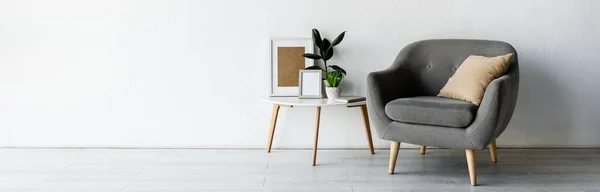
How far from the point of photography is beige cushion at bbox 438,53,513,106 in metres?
3.22

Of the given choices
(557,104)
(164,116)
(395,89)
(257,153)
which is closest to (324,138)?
(257,153)

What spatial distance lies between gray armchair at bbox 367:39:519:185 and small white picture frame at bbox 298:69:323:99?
19.0 inches

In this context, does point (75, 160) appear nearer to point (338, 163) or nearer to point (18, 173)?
point (18, 173)

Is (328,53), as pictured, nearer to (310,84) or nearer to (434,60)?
(310,84)

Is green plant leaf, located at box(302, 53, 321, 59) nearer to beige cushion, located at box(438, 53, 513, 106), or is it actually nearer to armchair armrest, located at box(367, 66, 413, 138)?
armchair armrest, located at box(367, 66, 413, 138)

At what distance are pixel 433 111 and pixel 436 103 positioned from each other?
A: 5cm

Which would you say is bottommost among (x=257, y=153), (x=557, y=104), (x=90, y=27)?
(x=257, y=153)

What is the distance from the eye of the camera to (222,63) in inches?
159

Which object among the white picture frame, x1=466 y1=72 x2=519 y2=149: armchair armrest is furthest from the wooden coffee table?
x1=466 y1=72 x2=519 y2=149: armchair armrest

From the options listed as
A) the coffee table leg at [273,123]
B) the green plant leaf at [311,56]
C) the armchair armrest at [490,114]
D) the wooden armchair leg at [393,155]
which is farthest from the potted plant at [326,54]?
the armchair armrest at [490,114]

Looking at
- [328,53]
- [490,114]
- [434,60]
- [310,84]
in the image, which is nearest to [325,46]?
[328,53]

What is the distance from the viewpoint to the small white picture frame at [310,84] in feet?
12.5

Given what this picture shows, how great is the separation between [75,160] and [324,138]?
1555mm

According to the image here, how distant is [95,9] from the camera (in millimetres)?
3984
